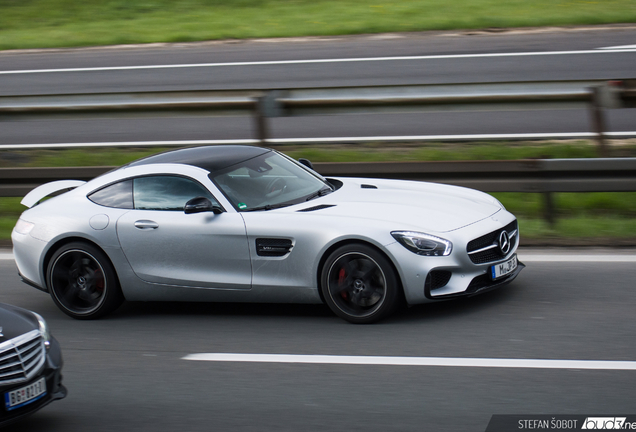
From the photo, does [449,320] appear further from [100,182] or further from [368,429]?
[100,182]

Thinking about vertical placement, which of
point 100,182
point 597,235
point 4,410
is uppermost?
point 100,182

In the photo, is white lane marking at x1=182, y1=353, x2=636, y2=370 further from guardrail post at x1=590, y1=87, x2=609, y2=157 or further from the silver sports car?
guardrail post at x1=590, y1=87, x2=609, y2=157

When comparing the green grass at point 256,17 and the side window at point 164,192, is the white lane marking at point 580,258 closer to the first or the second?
the side window at point 164,192

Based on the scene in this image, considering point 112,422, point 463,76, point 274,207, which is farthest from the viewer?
point 463,76

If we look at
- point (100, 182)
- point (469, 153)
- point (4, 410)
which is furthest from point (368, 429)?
point (469, 153)

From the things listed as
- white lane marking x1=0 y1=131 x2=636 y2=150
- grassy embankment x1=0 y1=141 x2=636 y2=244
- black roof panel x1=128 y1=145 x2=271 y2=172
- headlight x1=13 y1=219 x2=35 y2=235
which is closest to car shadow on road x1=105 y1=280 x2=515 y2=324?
headlight x1=13 y1=219 x2=35 y2=235

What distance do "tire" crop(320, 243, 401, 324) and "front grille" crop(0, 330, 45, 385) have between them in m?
2.20

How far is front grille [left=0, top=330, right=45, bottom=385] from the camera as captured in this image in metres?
4.12

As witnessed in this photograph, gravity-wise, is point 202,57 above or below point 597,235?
above

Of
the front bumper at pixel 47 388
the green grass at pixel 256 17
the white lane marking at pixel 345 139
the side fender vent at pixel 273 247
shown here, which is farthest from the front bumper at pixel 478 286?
the green grass at pixel 256 17

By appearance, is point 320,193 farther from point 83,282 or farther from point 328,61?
point 328,61

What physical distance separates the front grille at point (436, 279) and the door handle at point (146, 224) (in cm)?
216

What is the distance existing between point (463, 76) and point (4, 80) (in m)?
9.73

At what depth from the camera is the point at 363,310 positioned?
19.5 ft
